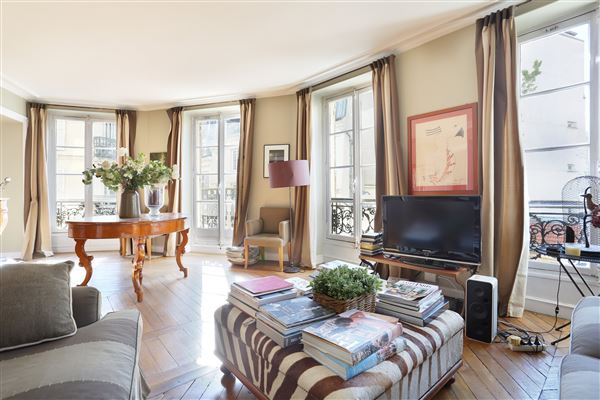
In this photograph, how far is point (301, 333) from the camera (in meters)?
1.20

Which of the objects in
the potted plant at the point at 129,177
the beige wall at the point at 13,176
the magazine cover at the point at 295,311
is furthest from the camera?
the beige wall at the point at 13,176

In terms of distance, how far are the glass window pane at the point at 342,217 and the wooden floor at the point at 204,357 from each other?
174 cm

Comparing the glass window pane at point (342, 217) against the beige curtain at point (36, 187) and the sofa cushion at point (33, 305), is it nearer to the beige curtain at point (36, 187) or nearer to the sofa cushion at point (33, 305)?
the sofa cushion at point (33, 305)

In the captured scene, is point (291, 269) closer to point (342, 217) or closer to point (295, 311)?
point (342, 217)

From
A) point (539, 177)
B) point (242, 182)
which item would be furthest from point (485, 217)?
point (242, 182)

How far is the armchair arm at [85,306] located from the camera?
1304mm

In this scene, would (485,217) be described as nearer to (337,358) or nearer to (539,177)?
(539,177)

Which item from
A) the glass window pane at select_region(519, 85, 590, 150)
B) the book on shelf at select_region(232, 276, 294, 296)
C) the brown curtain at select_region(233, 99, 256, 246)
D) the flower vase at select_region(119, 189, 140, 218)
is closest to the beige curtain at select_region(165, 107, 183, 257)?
the brown curtain at select_region(233, 99, 256, 246)

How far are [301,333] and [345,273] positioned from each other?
37 centimetres

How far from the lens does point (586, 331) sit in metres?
1.18

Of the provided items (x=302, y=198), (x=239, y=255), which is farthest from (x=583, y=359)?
(x=239, y=255)

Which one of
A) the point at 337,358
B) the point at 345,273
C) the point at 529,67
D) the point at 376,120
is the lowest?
the point at 337,358

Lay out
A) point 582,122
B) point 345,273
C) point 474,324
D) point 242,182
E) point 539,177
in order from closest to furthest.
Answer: point 345,273 < point 474,324 < point 582,122 < point 539,177 < point 242,182

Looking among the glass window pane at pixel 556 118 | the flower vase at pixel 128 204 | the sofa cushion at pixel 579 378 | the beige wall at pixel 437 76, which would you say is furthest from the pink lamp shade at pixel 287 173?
the sofa cushion at pixel 579 378
